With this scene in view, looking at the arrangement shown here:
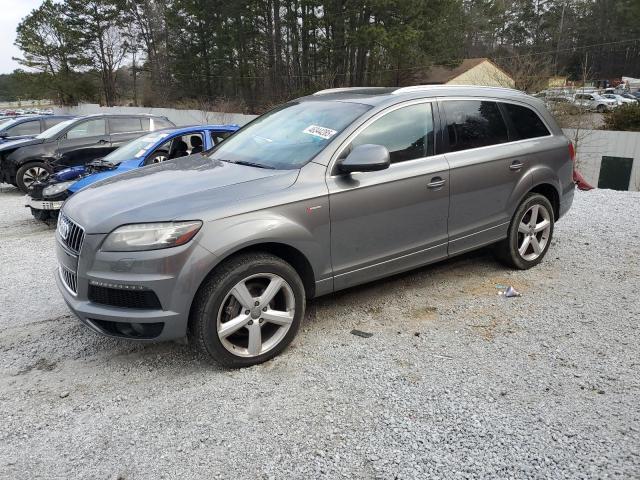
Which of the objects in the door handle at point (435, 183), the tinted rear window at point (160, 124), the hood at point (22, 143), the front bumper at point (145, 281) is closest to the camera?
the front bumper at point (145, 281)

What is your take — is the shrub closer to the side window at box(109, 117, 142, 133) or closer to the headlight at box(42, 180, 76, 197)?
the side window at box(109, 117, 142, 133)

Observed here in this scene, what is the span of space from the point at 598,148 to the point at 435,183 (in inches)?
592

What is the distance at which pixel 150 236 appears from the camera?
3.01 m

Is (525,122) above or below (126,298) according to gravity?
above

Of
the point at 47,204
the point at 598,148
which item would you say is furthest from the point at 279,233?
the point at 598,148

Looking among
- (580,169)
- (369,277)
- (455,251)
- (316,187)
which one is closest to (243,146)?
(316,187)

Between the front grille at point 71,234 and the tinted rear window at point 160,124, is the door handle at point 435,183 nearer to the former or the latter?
Answer: the front grille at point 71,234

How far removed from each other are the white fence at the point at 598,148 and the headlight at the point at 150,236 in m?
Answer: 16.0

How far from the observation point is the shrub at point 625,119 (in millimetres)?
18741

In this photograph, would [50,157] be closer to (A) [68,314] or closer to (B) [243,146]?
(A) [68,314]

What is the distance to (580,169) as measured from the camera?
1656cm

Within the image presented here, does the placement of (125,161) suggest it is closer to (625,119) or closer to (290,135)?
(290,135)

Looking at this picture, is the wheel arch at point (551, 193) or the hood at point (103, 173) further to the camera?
the hood at point (103, 173)

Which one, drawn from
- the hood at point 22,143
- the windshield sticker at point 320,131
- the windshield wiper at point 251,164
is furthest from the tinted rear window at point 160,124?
the windshield sticker at point 320,131
